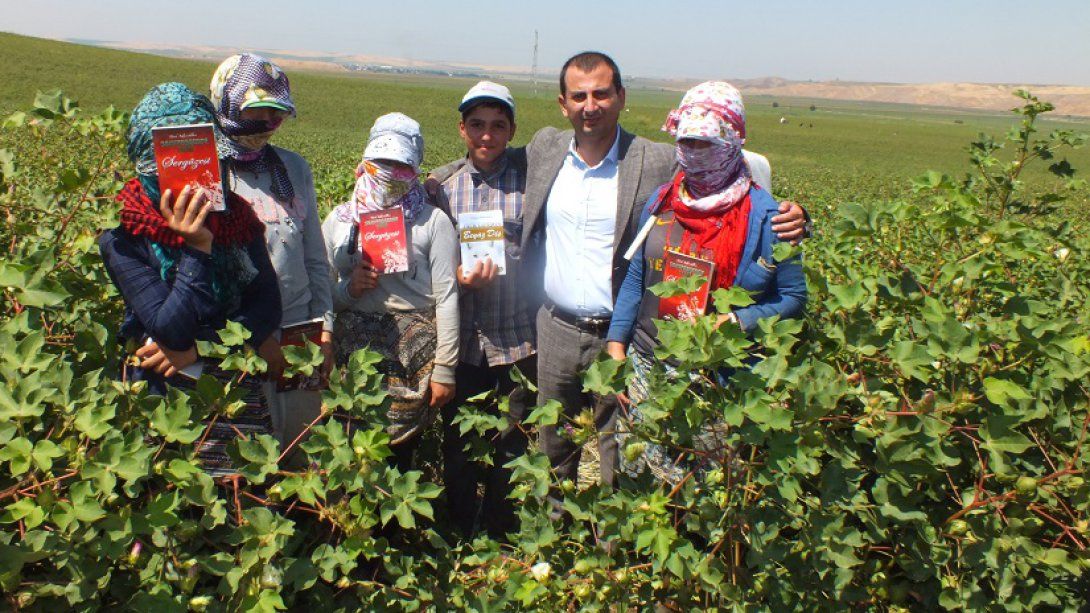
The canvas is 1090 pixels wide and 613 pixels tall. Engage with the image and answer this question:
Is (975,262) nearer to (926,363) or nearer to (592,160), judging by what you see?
(926,363)

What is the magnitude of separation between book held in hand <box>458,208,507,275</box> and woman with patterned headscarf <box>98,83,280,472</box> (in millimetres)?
770

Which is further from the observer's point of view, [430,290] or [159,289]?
[430,290]

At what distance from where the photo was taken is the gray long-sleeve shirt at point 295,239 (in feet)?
7.09

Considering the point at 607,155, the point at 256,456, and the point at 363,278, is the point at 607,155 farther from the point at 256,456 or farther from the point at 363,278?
the point at 256,456

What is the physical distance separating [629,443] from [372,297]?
1266 millimetres

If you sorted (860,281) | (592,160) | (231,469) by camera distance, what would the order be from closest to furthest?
→ (860,281) < (231,469) < (592,160)

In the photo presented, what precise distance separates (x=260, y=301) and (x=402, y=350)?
58 centimetres

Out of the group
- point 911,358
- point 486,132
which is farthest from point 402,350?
point 911,358

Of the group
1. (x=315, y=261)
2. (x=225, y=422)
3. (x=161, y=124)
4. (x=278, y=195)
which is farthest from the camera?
(x=315, y=261)

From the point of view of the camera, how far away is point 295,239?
2.23 metres

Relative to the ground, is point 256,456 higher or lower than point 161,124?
lower

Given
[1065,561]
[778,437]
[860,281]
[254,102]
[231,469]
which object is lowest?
[231,469]

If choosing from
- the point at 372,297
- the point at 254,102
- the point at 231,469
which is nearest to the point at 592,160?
the point at 372,297

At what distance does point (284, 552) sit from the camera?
5.01 ft
